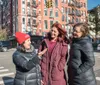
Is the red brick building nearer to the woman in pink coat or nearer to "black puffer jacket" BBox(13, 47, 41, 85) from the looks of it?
the woman in pink coat

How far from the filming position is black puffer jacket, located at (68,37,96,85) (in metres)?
3.77

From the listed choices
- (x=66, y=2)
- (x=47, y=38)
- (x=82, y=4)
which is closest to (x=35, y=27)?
(x=66, y=2)

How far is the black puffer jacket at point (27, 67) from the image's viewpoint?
12.4ft

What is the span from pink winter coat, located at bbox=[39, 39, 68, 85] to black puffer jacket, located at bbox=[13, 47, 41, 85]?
0.19 m

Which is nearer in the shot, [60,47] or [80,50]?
[80,50]

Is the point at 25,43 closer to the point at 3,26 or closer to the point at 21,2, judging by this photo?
the point at 21,2

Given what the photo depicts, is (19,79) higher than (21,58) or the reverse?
the reverse

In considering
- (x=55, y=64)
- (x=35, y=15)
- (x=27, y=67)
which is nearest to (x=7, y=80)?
(x=55, y=64)

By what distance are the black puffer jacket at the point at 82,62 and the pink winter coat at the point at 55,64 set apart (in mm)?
194

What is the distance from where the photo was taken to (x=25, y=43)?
3887 millimetres

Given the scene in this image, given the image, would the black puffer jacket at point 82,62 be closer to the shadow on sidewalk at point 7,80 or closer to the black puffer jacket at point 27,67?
the black puffer jacket at point 27,67

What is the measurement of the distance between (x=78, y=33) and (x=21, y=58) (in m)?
0.96

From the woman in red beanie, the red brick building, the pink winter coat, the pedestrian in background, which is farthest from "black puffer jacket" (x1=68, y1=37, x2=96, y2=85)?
the red brick building

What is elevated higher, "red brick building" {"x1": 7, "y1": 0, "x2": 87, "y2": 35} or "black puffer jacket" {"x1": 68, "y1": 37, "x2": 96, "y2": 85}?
"red brick building" {"x1": 7, "y1": 0, "x2": 87, "y2": 35}
